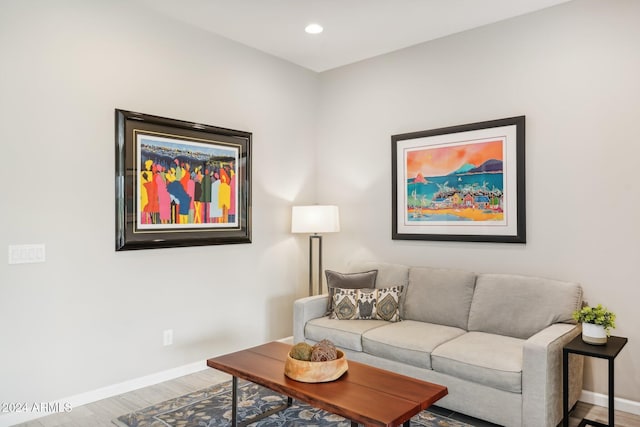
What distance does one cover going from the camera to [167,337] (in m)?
3.46

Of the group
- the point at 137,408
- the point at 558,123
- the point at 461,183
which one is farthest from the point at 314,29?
the point at 137,408

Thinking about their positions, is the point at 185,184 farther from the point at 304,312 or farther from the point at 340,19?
the point at 340,19

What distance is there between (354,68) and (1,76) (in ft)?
9.71

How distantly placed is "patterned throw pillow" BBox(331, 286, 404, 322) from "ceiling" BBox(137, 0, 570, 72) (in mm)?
2134

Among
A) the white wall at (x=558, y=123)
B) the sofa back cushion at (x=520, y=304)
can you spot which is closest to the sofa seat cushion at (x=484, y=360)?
the sofa back cushion at (x=520, y=304)

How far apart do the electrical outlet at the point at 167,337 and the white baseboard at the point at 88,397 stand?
0.71 feet

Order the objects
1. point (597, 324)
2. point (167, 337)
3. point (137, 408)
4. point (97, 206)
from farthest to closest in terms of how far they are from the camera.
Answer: point (167, 337) < point (97, 206) < point (137, 408) < point (597, 324)

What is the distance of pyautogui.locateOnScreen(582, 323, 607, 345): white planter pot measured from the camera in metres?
2.54

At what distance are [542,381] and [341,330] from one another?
1404 millimetres

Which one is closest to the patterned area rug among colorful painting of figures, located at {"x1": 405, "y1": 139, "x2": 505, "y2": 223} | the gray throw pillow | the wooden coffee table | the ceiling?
the wooden coffee table

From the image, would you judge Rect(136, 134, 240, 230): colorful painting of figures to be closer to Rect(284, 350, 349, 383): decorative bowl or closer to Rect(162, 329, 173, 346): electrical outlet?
Rect(162, 329, 173, 346): electrical outlet

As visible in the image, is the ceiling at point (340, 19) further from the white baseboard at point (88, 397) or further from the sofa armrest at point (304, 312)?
the white baseboard at point (88, 397)

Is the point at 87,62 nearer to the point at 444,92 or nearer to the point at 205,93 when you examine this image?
the point at 205,93

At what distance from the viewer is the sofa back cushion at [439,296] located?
338 cm
